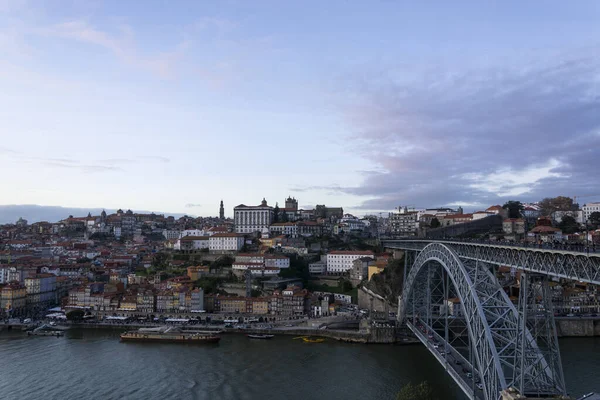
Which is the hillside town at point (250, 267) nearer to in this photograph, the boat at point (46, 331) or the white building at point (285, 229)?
the white building at point (285, 229)

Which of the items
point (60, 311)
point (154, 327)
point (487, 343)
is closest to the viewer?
point (487, 343)

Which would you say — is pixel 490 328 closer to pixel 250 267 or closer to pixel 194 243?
pixel 250 267

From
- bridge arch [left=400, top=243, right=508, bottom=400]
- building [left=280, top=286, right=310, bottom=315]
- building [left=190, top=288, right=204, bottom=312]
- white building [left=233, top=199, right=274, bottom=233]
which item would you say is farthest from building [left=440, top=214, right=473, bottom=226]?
bridge arch [left=400, top=243, right=508, bottom=400]

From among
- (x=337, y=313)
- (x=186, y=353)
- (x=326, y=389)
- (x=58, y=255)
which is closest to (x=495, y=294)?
(x=326, y=389)

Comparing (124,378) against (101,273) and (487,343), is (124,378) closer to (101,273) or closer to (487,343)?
(487,343)

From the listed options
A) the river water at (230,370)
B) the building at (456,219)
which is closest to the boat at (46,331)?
the river water at (230,370)

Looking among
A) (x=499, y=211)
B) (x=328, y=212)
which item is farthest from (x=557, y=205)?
(x=328, y=212)
